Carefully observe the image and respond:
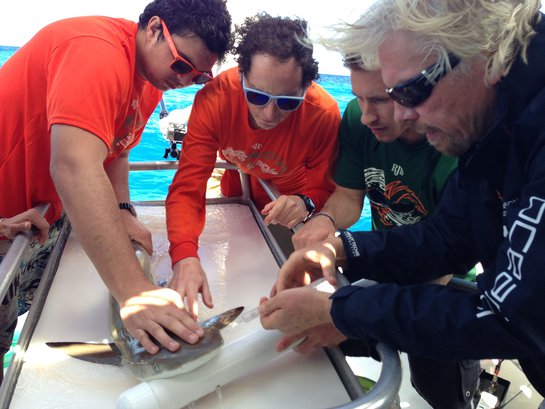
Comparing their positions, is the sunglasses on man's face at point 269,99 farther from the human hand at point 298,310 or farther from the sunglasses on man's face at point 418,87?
the human hand at point 298,310

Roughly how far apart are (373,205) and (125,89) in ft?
3.78

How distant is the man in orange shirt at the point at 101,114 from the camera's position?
4.26 feet

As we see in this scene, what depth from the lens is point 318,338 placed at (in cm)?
126

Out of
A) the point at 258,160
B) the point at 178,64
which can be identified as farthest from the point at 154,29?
the point at 258,160

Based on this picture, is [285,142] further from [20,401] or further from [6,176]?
[20,401]

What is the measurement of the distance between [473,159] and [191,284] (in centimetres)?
95

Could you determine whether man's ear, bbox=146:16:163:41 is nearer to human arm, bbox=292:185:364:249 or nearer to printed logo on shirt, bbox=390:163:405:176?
human arm, bbox=292:185:364:249

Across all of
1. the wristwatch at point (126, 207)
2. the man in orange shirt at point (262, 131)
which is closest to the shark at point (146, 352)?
the man in orange shirt at point (262, 131)

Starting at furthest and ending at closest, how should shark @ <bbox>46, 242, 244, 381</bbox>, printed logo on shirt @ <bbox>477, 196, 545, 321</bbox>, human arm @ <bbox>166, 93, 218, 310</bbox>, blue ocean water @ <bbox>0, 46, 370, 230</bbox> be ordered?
blue ocean water @ <bbox>0, 46, 370, 230</bbox> < human arm @ <bbox>166, 93, 218, 310</bbox> < shark @ <bbox>46, 242, 244, 381</bbox> < printed logo on shirt @ <bbox>477, 196, 545, 321</bbox>

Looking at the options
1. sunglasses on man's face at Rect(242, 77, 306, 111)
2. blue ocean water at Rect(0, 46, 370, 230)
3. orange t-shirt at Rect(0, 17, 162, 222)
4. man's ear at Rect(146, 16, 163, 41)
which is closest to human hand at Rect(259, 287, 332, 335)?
orange t-shirt at Rect(0, 17, 162, 222)

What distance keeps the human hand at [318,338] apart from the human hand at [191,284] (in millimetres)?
340

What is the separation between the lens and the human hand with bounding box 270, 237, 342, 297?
132 cm

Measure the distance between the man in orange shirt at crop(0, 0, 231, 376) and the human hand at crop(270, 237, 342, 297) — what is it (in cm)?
33

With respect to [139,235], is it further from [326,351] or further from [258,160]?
[326,351]
